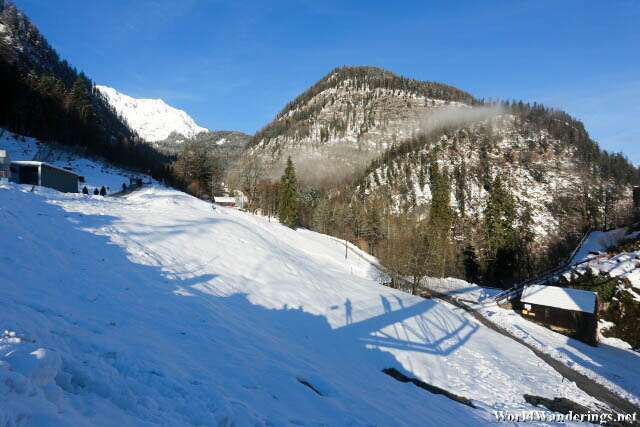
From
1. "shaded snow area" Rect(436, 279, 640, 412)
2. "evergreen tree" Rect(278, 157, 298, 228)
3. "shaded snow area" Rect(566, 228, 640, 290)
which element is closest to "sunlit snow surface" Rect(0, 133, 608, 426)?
"shaded snow area" Rect(436, 279, 640, 412)

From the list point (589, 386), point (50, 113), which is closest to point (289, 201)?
point (589, 386)

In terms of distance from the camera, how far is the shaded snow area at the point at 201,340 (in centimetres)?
389

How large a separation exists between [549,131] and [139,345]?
676 ft

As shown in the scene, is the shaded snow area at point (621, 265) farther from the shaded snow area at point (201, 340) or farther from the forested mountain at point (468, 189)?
the shaded snow area at point (201, 340)

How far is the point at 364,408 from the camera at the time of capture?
271 inches

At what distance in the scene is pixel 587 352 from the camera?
2219 centimetres

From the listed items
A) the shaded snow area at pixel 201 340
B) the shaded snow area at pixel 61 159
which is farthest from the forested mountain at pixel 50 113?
the shaded snow area at pixel 201 340

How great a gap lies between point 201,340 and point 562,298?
33.1m

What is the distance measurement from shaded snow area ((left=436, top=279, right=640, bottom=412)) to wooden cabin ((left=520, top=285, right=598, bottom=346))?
29.8 inches

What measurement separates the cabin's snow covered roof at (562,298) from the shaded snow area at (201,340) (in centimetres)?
950

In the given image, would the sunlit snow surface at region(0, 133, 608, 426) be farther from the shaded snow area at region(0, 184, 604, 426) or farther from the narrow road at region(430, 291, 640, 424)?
the narrow road at region(430, 291, 640, 424)

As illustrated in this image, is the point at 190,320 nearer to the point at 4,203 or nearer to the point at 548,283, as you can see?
the point at 4,203

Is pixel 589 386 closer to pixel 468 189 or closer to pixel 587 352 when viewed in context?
pixel 587 352

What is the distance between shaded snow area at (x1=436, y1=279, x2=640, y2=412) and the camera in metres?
17.3
